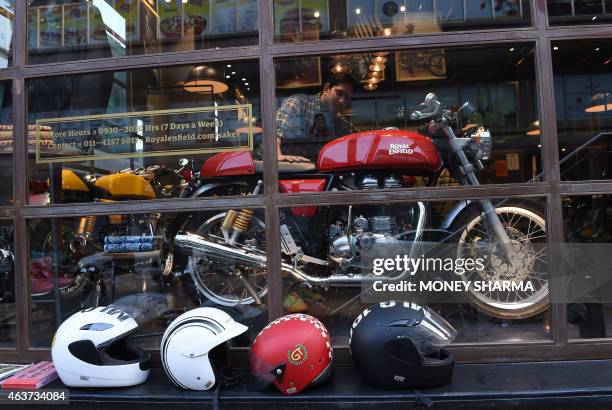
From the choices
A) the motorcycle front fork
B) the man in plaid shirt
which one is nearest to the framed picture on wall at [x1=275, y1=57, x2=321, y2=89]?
the man in plaid shirt

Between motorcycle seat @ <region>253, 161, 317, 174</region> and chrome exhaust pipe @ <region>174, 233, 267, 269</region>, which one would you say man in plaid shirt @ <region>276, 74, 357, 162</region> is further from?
chrome exhaust pipe @ <region>174, 233, 267, 269</region>

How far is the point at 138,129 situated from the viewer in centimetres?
331

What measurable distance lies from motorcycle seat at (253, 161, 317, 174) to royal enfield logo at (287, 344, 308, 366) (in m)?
1.40

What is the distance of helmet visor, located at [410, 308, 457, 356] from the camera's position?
2.44m

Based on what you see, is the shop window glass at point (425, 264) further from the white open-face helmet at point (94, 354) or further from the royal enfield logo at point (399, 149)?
the white open-face helmet at point (94, 354)

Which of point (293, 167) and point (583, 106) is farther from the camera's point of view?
point (583, 106)

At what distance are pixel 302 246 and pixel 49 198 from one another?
1.85 meters

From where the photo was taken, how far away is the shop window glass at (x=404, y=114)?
3.43 meters

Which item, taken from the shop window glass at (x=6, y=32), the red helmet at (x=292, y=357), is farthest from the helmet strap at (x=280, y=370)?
the shop window glass at (x=6, y=32)

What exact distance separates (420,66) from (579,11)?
117cm

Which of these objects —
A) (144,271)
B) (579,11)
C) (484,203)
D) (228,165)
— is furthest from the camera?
(144,271)

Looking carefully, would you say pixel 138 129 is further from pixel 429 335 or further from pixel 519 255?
pixel 519 255

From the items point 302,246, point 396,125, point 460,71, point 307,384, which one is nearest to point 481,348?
point 307,384

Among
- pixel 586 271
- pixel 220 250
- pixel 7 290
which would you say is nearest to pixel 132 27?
pixel 220 250
